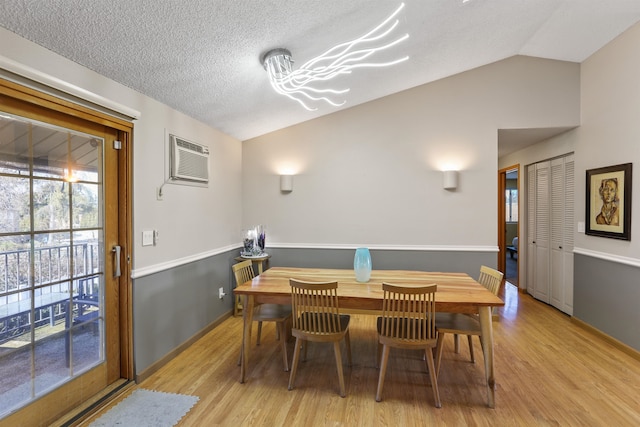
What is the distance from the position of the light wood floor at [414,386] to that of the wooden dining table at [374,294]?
22cm

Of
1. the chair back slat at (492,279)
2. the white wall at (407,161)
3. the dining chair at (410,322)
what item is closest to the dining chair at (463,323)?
the chair back slat at (492,279)

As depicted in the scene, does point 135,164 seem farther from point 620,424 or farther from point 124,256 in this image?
point 620,424

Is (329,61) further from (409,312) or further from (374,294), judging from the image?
(409,312)

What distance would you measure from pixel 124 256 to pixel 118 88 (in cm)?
128

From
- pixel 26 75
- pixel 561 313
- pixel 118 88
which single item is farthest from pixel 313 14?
pixel 561 313

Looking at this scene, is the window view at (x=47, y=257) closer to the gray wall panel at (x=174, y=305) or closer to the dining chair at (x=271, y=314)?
the gray wall panel at (x=174, y=305)

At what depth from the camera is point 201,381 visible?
2.40 m

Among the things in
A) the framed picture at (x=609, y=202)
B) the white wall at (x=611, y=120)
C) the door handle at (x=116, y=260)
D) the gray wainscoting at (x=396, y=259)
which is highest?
the white wall at (x=611, y=120)

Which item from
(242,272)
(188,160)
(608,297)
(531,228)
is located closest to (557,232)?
(531,228)

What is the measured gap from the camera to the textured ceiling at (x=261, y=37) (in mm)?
1691

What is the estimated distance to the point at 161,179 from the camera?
2.65m

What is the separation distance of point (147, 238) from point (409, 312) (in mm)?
2178

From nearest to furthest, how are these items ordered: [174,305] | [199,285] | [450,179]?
[174,305] → [199,285] → [450,179]

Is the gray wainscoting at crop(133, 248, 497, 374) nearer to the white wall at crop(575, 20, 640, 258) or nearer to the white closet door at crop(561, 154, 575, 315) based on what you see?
the white closet door at crop(561, 154, 575, 315)
